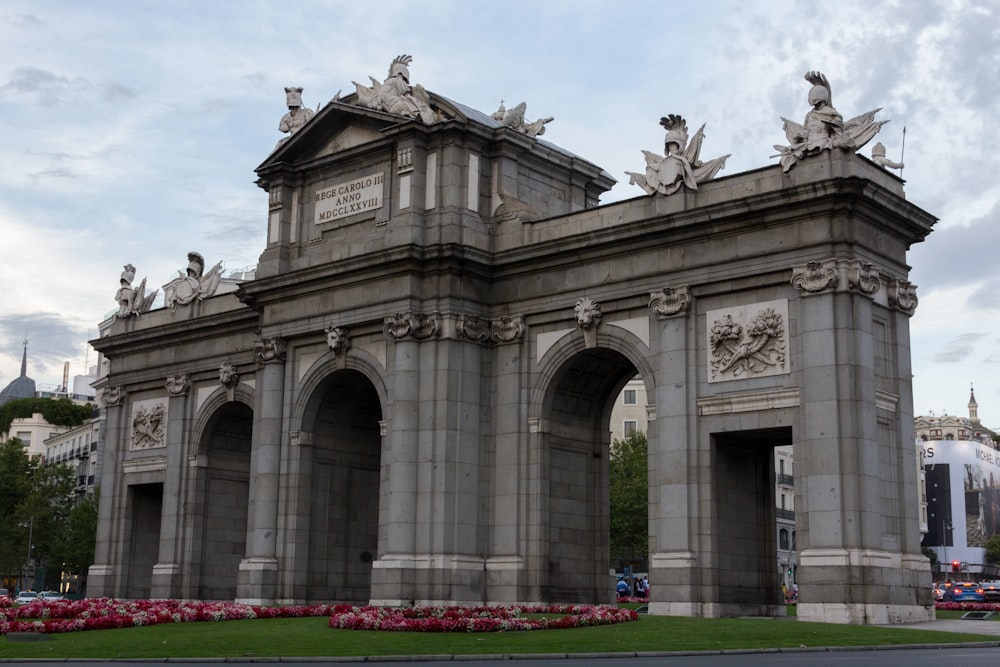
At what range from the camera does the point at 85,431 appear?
12588cm

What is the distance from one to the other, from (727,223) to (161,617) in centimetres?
2068

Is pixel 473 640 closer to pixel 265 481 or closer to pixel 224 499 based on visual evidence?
pixel 265 481

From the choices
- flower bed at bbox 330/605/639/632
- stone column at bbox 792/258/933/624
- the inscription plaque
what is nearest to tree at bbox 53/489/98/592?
the inscription plaque

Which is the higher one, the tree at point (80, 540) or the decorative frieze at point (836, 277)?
the decorative frieze at point (836, 277)

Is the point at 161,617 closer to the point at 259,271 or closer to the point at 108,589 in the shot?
the point at 259,271

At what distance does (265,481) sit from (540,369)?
11.6 m

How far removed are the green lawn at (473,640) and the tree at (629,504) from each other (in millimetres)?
51041

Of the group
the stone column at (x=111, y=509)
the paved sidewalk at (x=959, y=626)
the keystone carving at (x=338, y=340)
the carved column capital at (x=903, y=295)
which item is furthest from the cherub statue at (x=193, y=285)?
the paved sidewalk at (x=959, y=626)

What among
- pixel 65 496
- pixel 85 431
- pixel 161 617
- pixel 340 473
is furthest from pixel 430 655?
pixel 85 431

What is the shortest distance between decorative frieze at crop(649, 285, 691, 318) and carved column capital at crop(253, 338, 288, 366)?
15169 mm

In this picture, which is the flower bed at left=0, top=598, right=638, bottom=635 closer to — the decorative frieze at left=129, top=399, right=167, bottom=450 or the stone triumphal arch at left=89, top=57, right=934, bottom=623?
the stone triumphal arch at left=89, top=57, right=934, bottom=623

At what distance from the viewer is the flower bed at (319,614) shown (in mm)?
32594

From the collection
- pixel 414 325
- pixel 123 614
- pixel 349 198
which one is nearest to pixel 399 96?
pixel 349 198

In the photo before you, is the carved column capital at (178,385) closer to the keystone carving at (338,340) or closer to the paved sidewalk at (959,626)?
the keystone carving at (338,340)
